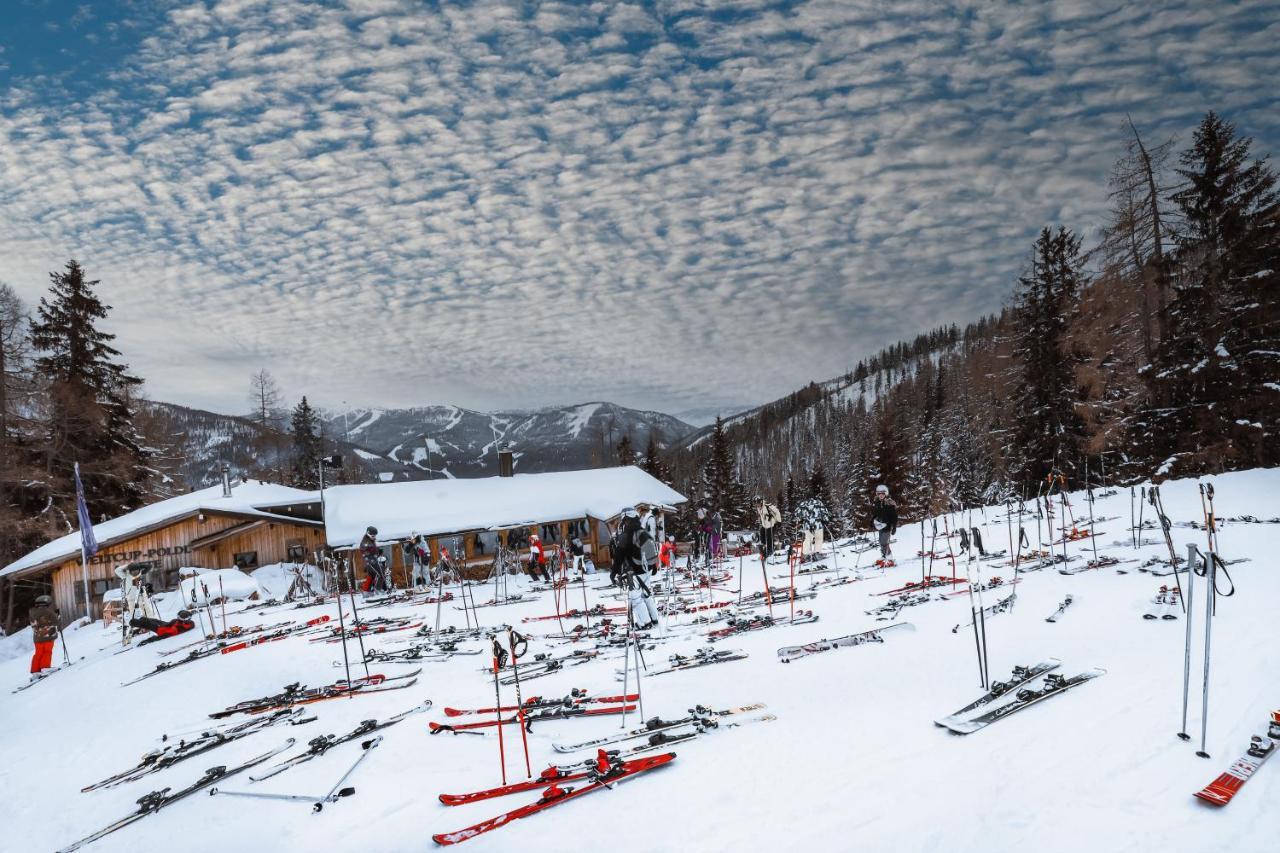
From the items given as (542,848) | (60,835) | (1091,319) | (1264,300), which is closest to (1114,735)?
(542,848)

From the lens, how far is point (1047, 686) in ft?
23.1

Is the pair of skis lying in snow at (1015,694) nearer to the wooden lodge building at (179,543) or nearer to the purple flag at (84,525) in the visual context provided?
the purple flag at (84,525)

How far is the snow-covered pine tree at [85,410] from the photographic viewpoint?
97.3 feet

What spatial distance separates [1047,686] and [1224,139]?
2738 cm

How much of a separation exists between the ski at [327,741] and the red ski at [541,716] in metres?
0.88

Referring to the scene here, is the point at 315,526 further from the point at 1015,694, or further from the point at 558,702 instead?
the point at 1015,694

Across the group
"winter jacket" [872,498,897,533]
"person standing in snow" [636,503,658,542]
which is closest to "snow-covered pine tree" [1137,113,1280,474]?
"winter jacket" [872,498,897,533]

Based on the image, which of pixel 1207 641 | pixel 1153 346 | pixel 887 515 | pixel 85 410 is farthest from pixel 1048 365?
pixel 85 410

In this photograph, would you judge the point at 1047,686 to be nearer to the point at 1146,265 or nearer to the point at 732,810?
the point at 732,810

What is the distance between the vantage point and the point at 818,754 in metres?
6.25

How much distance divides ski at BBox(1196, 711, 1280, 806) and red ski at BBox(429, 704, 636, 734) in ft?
18.5

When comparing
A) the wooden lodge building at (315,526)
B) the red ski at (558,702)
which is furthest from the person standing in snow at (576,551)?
the red ski at (558,702)

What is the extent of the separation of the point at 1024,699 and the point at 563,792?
5.01 meters

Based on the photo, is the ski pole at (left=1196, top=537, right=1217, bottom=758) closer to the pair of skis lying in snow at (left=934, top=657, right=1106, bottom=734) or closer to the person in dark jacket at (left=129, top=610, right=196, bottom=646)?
the pair of skis lying in snow at (left=934, top=657, right=1106, bottom=734)
